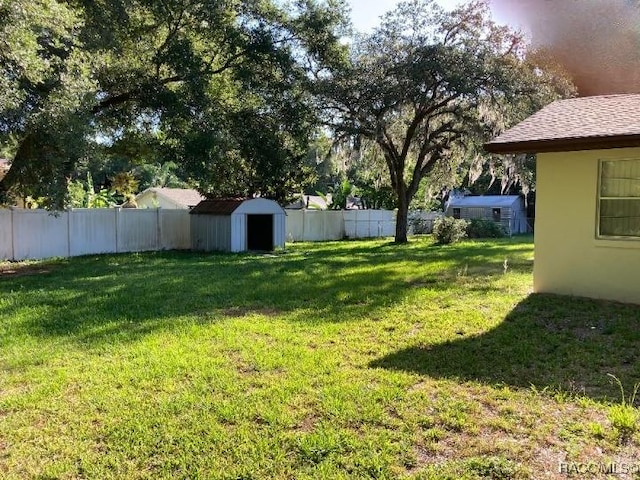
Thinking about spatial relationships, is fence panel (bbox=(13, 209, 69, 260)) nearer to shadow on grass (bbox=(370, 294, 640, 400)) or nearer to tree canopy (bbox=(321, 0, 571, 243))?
tree canopy (bbox=(321, 0, 571, 243))

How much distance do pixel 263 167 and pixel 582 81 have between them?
13.4 metres

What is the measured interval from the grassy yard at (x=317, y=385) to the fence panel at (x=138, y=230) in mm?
8854

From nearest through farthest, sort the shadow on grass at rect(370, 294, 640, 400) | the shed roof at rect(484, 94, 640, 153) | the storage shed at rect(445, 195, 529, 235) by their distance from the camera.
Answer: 1. the shadow on grass at rect(370, 294, 640, 400)
2. the shed roof at rect(484, 94, 640, 153)
3. the storage shed at rect(445, 195, 529, 235)

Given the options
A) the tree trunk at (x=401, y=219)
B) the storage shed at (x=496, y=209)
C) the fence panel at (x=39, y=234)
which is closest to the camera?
the fence panel at (x=39, y=234)

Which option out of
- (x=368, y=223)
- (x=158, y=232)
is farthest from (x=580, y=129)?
(x=368, y=223)

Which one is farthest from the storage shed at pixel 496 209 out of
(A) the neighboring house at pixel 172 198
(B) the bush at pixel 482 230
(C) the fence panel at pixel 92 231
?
(C) the fence panel at pixel 92 231

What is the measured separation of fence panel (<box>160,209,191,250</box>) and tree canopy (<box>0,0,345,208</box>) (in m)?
2.09

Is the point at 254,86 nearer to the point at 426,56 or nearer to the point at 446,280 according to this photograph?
the point at 426,56

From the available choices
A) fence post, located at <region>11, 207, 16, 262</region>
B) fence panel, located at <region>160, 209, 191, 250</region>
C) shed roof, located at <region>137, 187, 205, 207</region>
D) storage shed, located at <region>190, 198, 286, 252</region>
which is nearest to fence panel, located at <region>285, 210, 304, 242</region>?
storage shed, located at <region>190, 198, 286, 252</region>

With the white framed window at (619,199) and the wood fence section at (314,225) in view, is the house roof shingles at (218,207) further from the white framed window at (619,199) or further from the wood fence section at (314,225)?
the white framed window at (619,199)

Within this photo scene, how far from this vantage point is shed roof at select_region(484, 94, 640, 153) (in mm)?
6176

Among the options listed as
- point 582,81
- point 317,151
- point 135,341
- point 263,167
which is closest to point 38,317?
point 135,341

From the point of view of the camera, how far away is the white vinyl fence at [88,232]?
14.0 metres

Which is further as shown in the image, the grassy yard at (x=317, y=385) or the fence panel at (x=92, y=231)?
the fence panel at (x=92, y=231)
